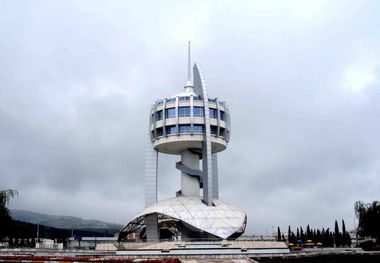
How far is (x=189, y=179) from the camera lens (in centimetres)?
6141

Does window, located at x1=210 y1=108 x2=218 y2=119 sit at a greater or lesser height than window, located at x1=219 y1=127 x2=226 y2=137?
greater

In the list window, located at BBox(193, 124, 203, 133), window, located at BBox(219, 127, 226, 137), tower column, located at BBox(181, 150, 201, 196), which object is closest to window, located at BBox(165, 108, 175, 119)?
window, located at BBox(193, 124, 203, 133)

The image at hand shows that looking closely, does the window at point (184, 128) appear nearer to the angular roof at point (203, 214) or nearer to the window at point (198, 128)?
the window at point (198, 128)

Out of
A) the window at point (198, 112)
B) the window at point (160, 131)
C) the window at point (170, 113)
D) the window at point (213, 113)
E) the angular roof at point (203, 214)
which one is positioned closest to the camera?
the angular roof at point (203, 214)

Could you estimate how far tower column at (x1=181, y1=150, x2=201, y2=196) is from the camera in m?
61.0

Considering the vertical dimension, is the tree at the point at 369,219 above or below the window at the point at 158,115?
below

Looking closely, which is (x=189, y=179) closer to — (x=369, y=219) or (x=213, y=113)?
(x=213, y=113)

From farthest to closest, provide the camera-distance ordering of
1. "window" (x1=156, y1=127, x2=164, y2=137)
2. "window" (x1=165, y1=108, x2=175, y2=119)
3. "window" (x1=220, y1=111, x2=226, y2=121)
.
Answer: "window" (x1=220, y1=111, x2=226, y2=121), "window" (x1=156, y1=127, x2=164, y2=137), "window" (x1=165, y1=108, x2=175, y2=119)

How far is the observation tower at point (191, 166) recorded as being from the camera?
179 ft

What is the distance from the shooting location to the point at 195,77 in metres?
64.3

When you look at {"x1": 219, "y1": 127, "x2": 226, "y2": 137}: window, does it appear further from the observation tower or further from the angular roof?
the angular roof

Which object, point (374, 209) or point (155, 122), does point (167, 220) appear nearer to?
point (155, 122)

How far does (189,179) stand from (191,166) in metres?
1.70

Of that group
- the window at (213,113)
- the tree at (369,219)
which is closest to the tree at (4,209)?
the window at (213,113)
